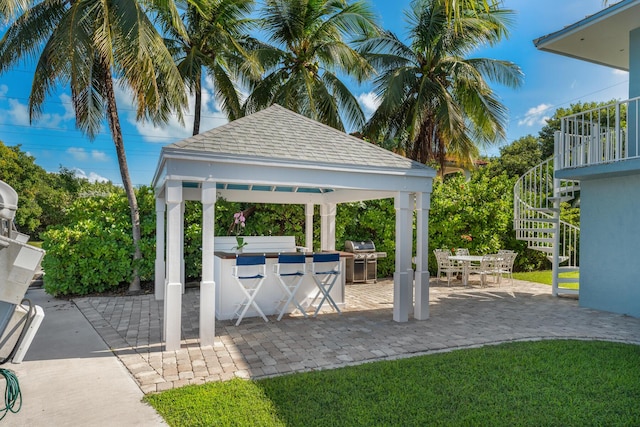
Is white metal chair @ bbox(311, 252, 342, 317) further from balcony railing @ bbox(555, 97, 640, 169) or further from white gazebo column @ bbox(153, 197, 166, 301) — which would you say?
balcony railing @ bbox(555, 97, 640, 169)

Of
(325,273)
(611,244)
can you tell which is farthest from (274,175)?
(611,244)

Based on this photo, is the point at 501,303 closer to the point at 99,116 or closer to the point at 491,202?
the point at 491,202

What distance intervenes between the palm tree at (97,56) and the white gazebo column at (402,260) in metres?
6.49

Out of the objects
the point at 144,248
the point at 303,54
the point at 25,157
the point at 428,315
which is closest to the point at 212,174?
the point at 428,315

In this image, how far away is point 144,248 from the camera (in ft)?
34.0

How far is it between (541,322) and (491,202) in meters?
7.13

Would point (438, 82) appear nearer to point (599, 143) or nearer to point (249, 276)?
point (599, 143)

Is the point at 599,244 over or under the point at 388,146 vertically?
under

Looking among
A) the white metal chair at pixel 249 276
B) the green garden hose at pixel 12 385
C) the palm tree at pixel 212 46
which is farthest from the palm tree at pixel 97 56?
the green garden hose at pixel 12 385

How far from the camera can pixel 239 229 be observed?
36.9 feet

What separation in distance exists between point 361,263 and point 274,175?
6486 millimetres

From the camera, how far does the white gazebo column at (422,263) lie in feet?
24.7

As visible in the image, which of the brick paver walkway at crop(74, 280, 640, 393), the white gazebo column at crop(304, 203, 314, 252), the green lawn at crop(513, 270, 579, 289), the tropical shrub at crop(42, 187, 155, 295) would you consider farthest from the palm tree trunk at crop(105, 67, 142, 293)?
the green lawn at crop(513, 270, 579, 289)

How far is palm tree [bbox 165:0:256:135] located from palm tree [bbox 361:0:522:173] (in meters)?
4.69
